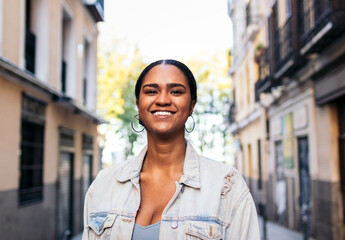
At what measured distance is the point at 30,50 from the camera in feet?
34.0

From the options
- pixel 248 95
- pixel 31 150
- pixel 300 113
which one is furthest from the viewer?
pixel 248 95

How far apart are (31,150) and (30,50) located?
2420mm

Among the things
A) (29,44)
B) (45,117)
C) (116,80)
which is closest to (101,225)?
(45,117)

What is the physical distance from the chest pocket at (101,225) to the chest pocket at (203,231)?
39 cm

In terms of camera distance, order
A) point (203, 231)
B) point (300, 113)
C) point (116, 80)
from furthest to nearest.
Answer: point (116, 80), point (300, 113), point (203, 231)

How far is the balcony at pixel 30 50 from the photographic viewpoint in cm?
1008

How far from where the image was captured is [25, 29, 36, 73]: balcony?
33.1 feet

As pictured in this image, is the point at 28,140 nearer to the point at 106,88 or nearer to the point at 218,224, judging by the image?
the point at 218,224

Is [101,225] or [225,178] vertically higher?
[225,178]

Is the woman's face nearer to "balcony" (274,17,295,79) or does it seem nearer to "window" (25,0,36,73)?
"window" (25,0,36,73)

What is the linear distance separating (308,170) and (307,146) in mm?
669

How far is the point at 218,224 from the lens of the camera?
7.02ft

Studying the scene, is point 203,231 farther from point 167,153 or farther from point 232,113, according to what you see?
point 232,113

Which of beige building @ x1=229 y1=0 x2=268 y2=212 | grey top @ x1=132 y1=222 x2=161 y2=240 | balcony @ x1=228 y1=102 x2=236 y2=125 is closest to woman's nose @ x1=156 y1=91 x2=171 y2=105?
grey top @ x1=132 y1=222 x2=161 y2=240
